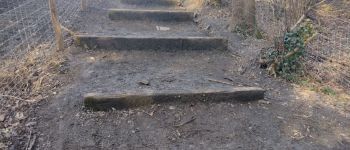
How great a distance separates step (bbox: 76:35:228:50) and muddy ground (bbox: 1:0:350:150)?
0.48 meters

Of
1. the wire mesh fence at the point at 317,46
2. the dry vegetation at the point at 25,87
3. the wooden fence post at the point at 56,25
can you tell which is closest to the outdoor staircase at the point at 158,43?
the wooden fence post at the point at 56,25

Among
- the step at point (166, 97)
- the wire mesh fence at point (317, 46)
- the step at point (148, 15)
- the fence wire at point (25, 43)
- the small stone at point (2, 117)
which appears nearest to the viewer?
the small stone at point (2, 117)

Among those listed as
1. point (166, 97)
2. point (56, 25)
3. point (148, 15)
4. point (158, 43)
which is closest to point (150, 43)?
point (158, 43)

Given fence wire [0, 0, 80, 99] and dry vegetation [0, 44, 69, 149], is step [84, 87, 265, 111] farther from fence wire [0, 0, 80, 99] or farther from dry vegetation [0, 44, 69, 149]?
Result: fence wire [0, 0, 80, 99]

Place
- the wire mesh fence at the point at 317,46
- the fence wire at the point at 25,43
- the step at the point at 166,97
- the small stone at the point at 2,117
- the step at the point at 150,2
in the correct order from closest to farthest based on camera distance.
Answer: the small stone at the point at 2,117 < the step at the point at 166,97 < the fence wire at the point at 25,43 < the wire mesh fence at the point at 317,46 < the step at the point at 150,2

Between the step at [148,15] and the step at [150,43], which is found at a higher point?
the step at [148,15]

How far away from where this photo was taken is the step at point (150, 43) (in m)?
5.62

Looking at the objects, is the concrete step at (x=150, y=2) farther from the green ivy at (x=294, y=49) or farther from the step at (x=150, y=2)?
the green ivy at (x=294, y=49)

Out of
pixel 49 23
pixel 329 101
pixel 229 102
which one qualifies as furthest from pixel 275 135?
pixel 49 23

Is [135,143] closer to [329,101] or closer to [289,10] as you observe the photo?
[329,101]

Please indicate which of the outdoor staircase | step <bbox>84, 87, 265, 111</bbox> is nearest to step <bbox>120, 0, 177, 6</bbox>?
the outdoor staircase

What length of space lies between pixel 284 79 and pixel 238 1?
7.09 ft

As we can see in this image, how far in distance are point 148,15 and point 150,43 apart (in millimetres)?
1787

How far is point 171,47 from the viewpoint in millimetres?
5871
